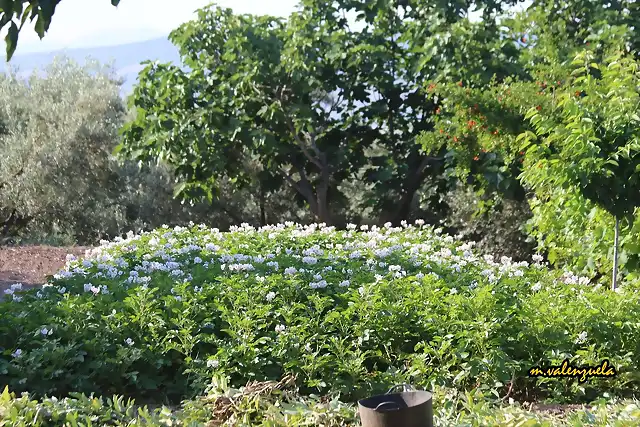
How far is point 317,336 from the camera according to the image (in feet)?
11.8

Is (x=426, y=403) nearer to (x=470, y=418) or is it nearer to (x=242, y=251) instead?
(x=470, y=418)

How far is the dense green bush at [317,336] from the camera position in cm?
340

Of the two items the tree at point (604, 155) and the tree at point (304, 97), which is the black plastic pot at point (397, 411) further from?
the tree at point (304, 97)

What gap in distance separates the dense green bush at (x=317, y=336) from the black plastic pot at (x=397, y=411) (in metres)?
0.88

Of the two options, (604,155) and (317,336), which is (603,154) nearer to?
(604,155)

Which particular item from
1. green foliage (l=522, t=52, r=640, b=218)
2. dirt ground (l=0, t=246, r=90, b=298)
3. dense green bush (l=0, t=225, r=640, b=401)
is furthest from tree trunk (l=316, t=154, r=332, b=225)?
dense green bush (l=0, t=225, r=640, b=401)

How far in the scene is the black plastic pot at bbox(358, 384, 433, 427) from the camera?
2.22 m

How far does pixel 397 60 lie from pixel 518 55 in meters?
1.81

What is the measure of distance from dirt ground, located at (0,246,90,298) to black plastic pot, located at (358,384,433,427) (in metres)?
5.96

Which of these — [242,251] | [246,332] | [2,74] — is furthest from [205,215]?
[246,332]

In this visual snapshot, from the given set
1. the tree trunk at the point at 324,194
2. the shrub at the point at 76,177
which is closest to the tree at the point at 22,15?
the tree trunk at the point at 324,194

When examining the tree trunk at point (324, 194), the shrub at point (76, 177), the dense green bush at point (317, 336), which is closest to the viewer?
the dense green bush at point (317, 336)
